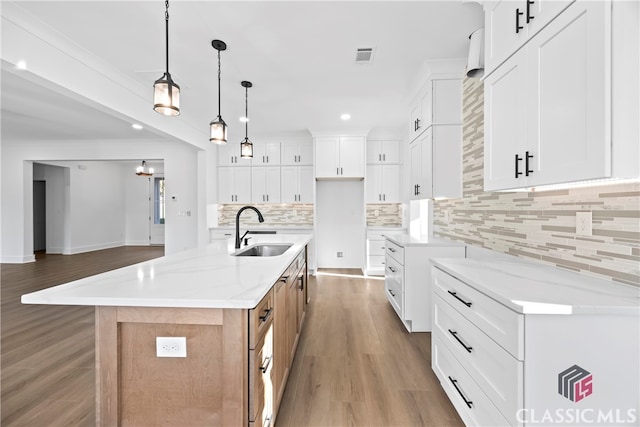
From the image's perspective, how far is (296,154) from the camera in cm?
596

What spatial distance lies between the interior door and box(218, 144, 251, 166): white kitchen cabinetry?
16.7 feet

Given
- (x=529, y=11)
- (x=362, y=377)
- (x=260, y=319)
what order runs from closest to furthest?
(x=260, y=319)
(x=529, y=11)
(x=362, y=377)

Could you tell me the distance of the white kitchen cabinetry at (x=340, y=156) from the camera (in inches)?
217

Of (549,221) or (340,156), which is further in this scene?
(340,156)

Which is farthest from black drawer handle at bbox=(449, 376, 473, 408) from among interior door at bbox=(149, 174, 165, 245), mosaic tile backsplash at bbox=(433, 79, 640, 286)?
interior door at bbox=(149, 174, 165, 245)

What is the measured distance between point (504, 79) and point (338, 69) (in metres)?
1.92

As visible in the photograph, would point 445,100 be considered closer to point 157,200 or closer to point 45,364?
point 45,364

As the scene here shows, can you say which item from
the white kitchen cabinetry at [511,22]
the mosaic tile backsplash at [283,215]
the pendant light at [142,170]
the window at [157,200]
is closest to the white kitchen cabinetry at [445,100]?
the white kitchen cabinetry at [511,22]

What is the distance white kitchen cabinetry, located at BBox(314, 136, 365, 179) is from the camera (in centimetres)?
552

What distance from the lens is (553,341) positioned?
1060mm

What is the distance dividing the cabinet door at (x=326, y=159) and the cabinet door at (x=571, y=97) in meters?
4.17

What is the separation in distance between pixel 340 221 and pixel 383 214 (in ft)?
2.94

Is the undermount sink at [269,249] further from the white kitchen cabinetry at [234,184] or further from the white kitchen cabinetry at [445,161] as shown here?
the white kitchen cabinetry at [234,184]

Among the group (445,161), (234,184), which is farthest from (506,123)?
(234,184)
